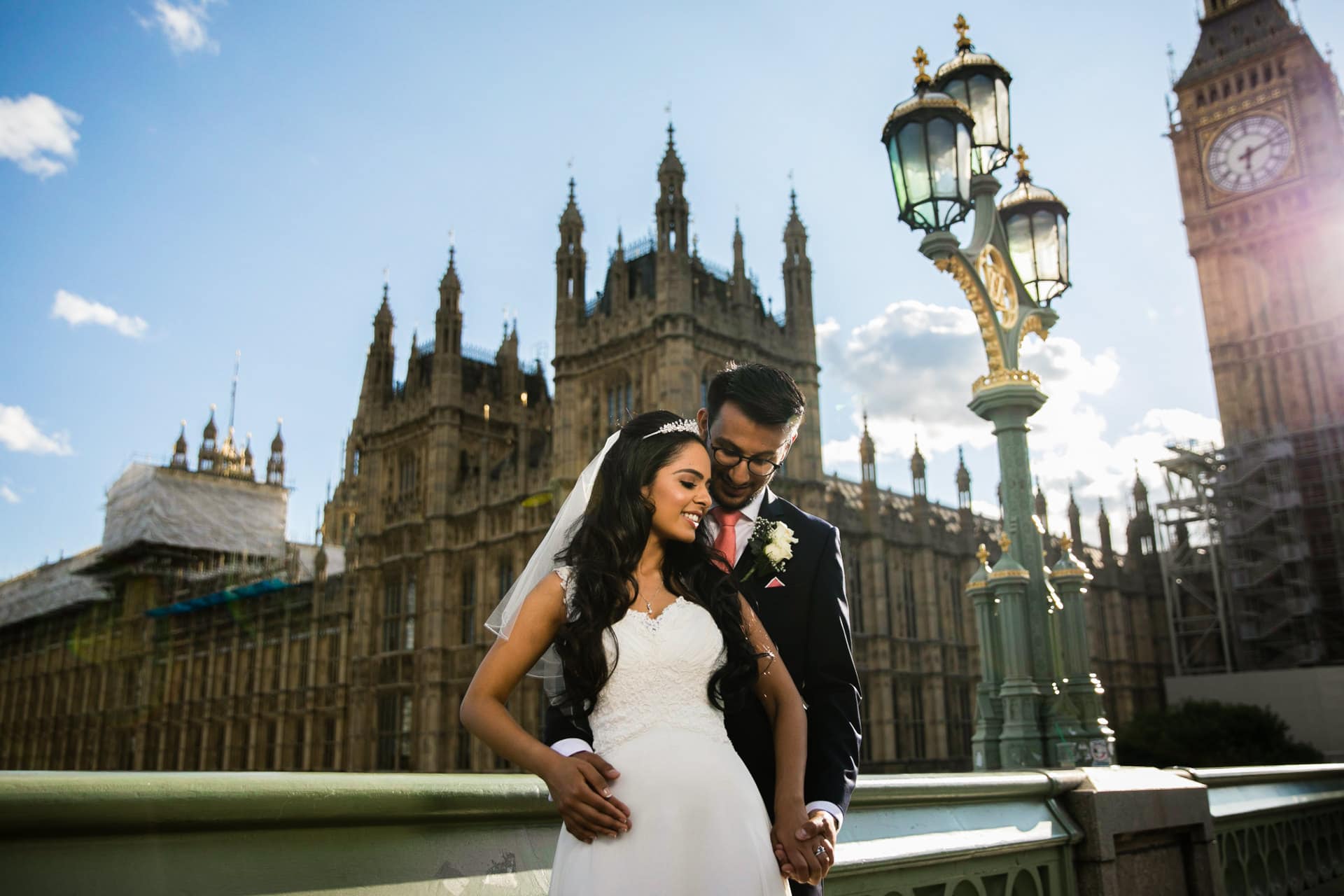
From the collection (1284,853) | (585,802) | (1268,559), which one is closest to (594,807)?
(585,802)

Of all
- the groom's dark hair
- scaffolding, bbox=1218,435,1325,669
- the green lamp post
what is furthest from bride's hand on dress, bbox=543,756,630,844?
scaffolding, bbox=1218,435,1325,669

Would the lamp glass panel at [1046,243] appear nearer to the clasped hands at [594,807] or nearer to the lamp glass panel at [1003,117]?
the lamp glass panel at [1003,117]

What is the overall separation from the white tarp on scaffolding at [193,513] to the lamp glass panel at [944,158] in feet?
167

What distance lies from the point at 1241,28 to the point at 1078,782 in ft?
166

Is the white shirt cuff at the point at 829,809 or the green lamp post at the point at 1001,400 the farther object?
the green lamp post at the point at 1001,400

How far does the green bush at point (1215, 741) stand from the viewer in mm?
23469

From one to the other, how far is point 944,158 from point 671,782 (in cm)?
547

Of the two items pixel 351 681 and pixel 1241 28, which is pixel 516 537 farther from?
pixel 1241 28

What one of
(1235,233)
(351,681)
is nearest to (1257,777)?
(351,681)

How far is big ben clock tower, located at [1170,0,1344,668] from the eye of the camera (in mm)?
34688

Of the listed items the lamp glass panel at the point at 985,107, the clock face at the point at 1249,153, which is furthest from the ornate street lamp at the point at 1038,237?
the clock face at the point at 1249,153

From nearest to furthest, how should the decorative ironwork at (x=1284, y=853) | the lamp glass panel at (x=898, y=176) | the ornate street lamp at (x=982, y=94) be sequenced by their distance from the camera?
1. the decorative ironwork at (x=1284, y=853)
2. the lamp glass panel at (x=898, y=176)
3. the ornate street lamp at (x=982, y=94)

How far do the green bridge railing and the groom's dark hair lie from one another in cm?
107

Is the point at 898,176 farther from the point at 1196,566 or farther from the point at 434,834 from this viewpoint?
the point at 1196,566
